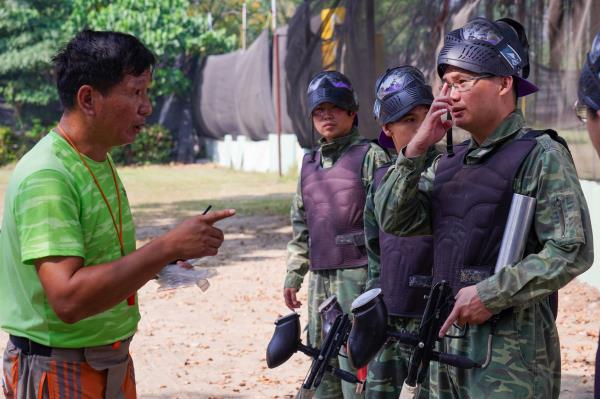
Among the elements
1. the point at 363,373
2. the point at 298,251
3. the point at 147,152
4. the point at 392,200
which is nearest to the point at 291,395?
the point at 298,251

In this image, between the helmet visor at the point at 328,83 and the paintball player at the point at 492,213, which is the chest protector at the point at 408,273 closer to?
the paintball player at the point at 492,213

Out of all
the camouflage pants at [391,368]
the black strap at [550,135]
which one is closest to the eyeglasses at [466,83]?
the black strap at [550,135]

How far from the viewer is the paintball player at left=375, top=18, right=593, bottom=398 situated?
3086 millimetres

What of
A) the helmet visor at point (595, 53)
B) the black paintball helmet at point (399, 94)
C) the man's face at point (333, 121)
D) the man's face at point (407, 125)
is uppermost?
the helmet visor at point (595, 53)

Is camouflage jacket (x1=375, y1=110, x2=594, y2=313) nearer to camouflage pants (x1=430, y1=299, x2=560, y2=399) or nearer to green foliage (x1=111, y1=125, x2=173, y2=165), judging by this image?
camouflage pants (x1=430, y1=299, x2=560, y2=399)

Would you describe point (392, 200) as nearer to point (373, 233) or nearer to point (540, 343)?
point (540, 343)

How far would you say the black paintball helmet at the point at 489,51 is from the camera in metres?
3.31

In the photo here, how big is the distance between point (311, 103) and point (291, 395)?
201 centimetres

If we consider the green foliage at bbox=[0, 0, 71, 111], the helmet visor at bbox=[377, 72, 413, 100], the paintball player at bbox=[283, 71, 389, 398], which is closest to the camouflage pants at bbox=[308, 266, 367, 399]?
the paintball player at bbox=[283, 71, 389, 398]

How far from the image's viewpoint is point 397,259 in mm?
4352

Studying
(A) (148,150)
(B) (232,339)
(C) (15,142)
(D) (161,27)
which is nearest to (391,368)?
(B) (232,339)

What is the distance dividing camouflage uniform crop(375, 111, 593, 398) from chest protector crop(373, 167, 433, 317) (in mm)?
859

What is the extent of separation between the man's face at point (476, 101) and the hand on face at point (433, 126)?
0.03m

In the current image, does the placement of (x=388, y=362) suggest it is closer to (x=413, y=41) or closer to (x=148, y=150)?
(x=413, y=41)
